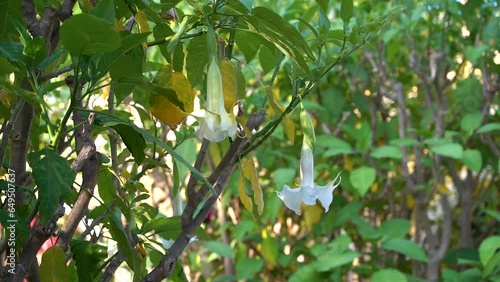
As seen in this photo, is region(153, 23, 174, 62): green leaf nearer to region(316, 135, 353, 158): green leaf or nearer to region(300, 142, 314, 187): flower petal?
region(300, 142, 314, 187): flower petal

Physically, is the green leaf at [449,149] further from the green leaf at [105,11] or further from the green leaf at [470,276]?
the green leaf at [105,11]

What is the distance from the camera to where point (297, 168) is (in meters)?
1.67

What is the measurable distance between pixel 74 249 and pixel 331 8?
148 centimetres

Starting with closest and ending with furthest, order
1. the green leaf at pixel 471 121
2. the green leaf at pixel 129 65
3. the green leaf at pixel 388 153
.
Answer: the green leaf at pixel 129 65 < the green leaf at pixel 388 153 < the green leaf at pixel 471 121

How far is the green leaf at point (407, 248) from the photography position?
1.49 metres

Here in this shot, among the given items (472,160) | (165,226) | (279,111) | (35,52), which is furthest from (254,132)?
(472,160)

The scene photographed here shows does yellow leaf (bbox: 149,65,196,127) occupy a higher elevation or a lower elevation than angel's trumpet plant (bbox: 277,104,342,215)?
higher

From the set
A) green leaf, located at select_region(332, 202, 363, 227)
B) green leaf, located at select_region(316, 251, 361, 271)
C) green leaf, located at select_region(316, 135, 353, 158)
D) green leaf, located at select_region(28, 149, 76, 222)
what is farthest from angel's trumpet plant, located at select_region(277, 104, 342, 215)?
green leaf, located at select_region(332, 202, 363, 227)

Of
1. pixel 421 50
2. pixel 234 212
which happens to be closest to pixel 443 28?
pixel 421 50

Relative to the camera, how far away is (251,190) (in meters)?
0.60

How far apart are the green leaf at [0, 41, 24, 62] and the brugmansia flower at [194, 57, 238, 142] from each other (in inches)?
5.0

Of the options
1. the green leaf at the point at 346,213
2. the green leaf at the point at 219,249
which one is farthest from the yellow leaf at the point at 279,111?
the green leaf at the point at 346,213

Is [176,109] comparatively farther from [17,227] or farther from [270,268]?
[270,268]

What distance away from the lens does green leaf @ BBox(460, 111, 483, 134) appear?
1.65 meters
